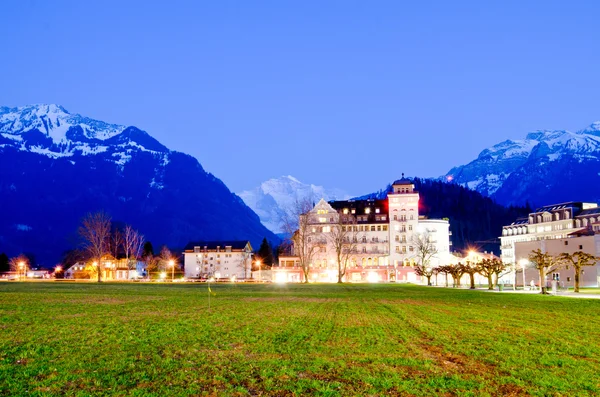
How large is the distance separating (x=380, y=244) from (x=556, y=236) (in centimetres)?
5197

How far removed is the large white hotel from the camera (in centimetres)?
13650

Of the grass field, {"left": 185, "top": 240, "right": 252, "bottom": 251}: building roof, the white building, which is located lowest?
the white building

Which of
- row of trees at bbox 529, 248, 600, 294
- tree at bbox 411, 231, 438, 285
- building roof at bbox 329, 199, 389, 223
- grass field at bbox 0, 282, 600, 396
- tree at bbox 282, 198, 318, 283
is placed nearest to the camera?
grass field at bbox 0, 282, 600, 396

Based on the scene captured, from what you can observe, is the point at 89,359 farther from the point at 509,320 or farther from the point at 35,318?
the point at 509,320

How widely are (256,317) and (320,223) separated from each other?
113974mm

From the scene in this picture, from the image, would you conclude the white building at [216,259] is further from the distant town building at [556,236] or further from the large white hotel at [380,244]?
the distant town building at [556,236]

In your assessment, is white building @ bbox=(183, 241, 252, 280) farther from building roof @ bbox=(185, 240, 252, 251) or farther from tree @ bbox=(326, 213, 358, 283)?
tree @ bbox=(326, 213, 358, 283)

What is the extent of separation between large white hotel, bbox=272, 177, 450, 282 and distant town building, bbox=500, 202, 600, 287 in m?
24.1

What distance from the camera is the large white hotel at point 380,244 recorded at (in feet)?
448

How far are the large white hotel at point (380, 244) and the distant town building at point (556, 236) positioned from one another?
2409 centimetres

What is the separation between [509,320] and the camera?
2514 cm

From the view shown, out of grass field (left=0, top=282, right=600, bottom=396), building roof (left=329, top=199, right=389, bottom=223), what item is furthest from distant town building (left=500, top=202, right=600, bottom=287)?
grass field (left=0, top=282, right=600, bottom=396)

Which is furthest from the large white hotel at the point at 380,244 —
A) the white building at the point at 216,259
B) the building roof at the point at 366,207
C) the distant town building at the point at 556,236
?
the white building at the point at 216,259

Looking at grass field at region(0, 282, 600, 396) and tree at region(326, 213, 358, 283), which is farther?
tree at region(326, 213, 358, 283)
